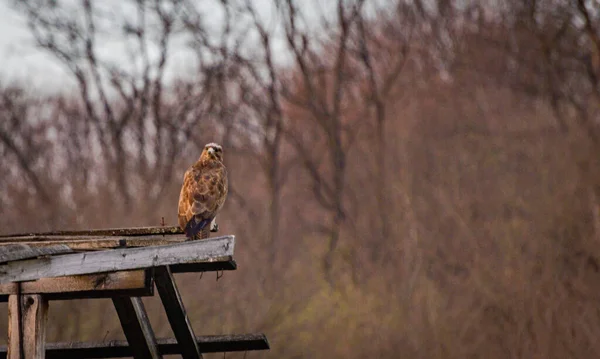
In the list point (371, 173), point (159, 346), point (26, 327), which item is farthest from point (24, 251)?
point (371, 173)

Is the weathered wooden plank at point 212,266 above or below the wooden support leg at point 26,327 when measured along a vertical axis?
above

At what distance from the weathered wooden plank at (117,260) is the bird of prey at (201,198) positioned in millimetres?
765

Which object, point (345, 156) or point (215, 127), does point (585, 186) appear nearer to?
point (345, 156)

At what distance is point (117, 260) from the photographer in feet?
23.4

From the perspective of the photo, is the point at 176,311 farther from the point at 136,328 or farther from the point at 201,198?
the point at 201,198

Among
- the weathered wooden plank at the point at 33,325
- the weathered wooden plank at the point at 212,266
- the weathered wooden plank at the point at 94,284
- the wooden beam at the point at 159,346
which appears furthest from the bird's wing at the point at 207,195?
the wooden beam at the point at 159,346

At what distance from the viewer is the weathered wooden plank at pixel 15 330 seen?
7.28 meters

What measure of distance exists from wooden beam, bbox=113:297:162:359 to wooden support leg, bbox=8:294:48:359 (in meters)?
1.48

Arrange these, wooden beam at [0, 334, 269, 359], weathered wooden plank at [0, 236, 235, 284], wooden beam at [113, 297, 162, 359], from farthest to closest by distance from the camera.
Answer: wooden beam at [0, 334, 269, 359] → wooden beam at [113, 297, 162, 359] → weathered wooden plank at [0, 236, 235, 284]

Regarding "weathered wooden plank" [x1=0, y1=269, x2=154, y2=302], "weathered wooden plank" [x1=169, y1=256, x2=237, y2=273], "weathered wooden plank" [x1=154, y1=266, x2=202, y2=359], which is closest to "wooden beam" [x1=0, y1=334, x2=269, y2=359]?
"weathered wooden plank" [x1=154, y1=266, x2=202, y2=359]

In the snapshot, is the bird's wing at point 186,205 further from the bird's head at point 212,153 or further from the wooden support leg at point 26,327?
the wooden support leg at point 26,327

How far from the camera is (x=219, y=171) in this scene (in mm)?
9102

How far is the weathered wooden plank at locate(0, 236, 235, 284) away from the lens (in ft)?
22.9

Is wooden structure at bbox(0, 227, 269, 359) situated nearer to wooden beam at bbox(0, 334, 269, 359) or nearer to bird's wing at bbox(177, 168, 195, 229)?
bird's wing at bbox(177, 168, 195, 229)
